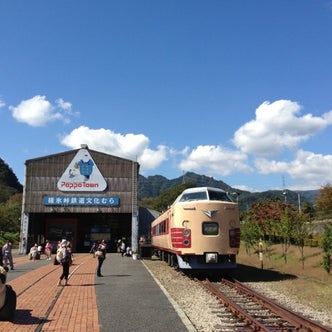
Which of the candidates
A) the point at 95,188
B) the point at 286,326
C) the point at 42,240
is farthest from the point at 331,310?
the point at 42,240

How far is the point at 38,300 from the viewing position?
11.7m

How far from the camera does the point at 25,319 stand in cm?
916

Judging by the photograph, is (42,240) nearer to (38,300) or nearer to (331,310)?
(38,300)

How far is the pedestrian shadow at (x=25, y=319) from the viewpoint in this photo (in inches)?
349

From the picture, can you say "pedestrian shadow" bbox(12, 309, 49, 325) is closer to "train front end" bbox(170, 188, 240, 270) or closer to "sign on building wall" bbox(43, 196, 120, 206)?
"train front end" bbox(170, 188, 240, 270)

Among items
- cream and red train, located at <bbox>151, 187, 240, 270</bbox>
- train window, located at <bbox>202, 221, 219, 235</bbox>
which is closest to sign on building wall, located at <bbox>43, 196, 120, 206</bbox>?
cream and red train, located at <bbox>151, 187, 240, 270</bbox>

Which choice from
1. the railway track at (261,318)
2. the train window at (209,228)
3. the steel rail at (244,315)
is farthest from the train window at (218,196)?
the railway track at (261,318)

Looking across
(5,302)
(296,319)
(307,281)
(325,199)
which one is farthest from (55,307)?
(325,199)

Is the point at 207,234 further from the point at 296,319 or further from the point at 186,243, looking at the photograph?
the point at 296,319

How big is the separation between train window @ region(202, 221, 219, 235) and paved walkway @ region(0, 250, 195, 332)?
303cm

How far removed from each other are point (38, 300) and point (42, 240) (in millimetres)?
37975

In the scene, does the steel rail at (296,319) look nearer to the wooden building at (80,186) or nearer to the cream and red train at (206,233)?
the cream and red train at (206,233)

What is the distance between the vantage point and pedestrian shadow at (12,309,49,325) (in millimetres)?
8859

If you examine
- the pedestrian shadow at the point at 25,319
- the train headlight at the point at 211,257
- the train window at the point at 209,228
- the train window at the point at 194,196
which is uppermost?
the train window at the point at 194,196
